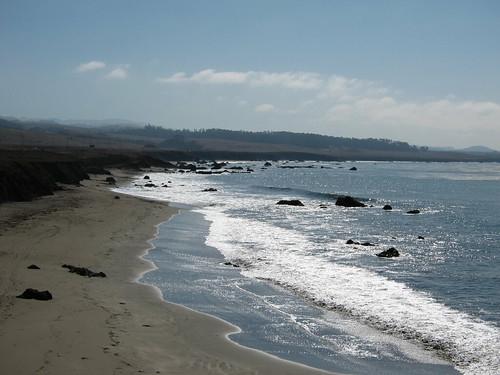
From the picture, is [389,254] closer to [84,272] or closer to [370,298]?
[370,298]

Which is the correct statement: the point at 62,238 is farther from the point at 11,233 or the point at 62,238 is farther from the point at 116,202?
the point at 116,202

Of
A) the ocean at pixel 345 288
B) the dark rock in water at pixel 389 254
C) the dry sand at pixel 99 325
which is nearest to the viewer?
the dry sand at pixel 99 325

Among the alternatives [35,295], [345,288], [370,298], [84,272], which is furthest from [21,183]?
[370,298]

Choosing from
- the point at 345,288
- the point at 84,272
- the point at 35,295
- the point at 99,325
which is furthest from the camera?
the point at 345,288

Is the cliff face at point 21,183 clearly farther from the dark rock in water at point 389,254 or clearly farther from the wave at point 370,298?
the dark rock in water at point 389,254

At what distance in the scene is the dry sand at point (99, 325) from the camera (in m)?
10.1

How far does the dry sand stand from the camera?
33.0 feet

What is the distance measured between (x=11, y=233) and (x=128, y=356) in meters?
16.1

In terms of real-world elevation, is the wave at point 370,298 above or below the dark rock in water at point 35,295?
below

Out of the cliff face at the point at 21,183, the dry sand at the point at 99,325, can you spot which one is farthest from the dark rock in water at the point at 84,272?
the cliff face at the point at 21,183

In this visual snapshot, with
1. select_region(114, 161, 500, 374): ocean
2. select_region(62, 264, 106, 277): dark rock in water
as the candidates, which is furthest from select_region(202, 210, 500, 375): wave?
select_region(62, 264, 106, 277): dark rock in water

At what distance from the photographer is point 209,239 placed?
29.4 m

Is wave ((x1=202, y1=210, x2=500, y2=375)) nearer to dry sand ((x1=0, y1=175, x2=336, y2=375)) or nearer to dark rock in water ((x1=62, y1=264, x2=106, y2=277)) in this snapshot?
dry sand ((x1=0, y1=175, x2=336, y2=375))

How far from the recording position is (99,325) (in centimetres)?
1236
